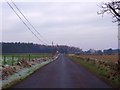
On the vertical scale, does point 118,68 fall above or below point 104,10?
below

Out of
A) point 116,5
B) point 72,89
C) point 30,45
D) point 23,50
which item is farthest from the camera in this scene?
point 30,45

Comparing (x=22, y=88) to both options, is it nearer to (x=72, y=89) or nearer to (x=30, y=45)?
(x=72, y=89)

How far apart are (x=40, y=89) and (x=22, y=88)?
3.55ft

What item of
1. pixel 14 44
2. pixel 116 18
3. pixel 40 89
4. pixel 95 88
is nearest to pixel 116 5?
pixel 116 18

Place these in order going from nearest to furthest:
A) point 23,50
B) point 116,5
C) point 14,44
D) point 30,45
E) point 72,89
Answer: point 72,89 → point 116,5 → point 14,44 → point 23,50 → point 30,45

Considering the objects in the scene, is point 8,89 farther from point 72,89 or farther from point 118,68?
point 118,68

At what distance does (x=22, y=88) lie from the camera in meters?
16.2

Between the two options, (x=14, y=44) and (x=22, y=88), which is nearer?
(x=22, y=88)

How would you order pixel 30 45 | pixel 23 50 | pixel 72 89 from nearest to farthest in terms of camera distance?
pixel 72 89 → pixel 23 50 → pixel 30 45

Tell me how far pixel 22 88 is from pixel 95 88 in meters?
3.63

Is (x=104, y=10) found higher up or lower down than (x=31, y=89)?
higher up

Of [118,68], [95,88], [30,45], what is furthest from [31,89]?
[30,45]

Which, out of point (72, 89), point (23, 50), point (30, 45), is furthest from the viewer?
Answer: point (30, 45)

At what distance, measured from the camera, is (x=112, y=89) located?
52.2 ft
